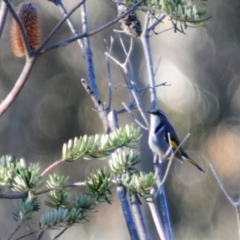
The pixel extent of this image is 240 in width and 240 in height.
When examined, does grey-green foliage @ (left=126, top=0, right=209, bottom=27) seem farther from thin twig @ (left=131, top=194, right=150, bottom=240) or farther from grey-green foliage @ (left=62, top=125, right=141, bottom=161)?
thin twig @ (left=131, top=194, right=150, bottom=240)

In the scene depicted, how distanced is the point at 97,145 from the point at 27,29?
338mm

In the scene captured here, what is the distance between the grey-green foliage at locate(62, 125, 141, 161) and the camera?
1.21 meters

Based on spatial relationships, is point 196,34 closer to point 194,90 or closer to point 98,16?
point 194,90

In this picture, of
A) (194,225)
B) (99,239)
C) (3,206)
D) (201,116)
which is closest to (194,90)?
(201,116)

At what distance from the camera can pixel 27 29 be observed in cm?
141

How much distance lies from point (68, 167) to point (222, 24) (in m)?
2.14

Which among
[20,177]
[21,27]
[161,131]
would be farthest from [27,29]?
[161,131]

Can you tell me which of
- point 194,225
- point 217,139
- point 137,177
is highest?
point 137,177

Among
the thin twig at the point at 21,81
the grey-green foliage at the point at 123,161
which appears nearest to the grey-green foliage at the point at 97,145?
the grey-green foliage at the point at 123,161

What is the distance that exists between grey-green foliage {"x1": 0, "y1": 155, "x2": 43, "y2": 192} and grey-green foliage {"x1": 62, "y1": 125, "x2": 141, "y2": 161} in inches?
2.6

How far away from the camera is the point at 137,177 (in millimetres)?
1210

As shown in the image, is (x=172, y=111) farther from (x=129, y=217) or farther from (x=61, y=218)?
(x=61, y=218)

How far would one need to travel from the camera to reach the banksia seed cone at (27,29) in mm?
1410

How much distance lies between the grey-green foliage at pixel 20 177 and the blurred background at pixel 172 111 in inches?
214
